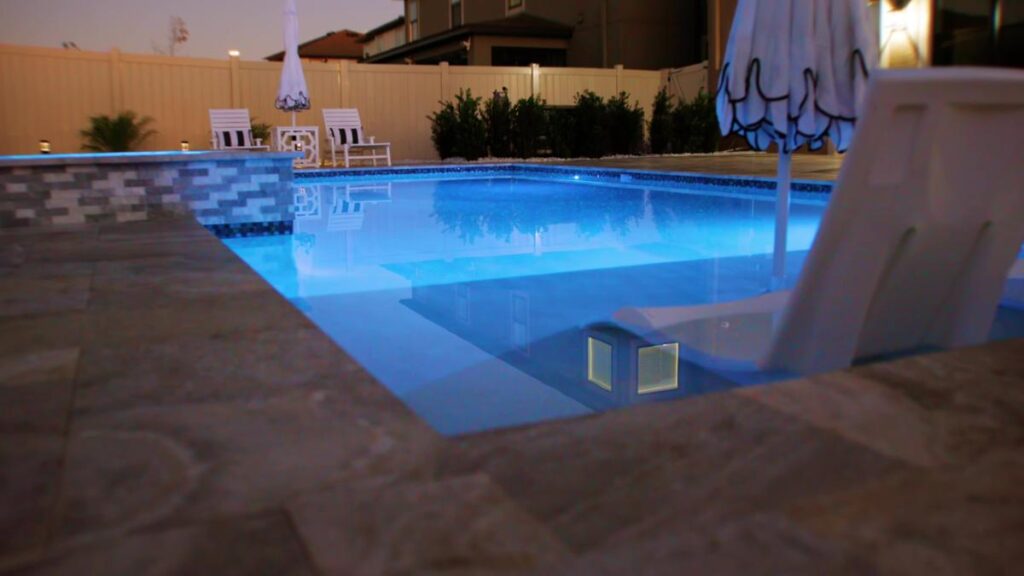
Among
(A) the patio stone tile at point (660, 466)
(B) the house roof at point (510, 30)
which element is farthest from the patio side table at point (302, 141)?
(A) the patio stone tile at point (660, 466)

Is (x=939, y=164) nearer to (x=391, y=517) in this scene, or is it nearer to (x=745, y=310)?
(x=745, y=310)

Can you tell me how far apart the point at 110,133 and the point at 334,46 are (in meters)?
19.6

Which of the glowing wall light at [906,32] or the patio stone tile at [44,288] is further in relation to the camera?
the glowing wall light at [906,32]

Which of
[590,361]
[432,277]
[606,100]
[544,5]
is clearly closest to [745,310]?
[590,361]

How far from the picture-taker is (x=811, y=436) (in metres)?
1.41

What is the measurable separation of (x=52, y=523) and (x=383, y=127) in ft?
52.9

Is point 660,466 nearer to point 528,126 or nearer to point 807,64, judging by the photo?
point 807,64

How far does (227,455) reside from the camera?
4.44 feet

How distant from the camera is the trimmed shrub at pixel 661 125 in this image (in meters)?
17.0

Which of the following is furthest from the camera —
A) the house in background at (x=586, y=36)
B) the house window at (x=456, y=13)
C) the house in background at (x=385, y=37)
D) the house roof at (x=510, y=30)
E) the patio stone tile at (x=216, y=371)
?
the house in background at (x=385, y=37)

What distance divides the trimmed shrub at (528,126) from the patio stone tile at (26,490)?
15011 mm

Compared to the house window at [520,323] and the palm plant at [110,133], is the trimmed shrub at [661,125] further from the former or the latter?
the house window at [520,323]

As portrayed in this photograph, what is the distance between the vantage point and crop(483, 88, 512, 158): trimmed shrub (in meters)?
16.0

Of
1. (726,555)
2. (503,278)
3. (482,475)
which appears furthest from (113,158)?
(726,555)
